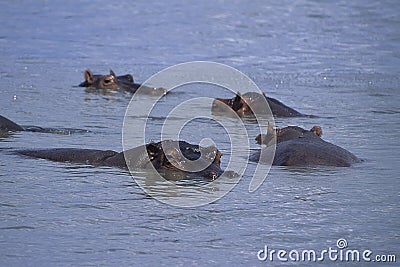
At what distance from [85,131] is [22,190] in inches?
90.3

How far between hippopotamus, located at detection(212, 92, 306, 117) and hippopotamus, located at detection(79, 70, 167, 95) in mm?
1229

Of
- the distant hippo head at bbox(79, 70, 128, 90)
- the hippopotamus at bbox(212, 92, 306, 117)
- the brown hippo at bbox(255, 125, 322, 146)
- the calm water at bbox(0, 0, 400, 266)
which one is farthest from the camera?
the distant hippo head at bbox(79, 70, 128, 90)

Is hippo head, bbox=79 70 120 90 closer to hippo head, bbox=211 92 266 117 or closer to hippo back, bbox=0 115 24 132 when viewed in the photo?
hippo head, bbox=211 92 266 117

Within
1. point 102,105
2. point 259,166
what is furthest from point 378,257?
point 102,105

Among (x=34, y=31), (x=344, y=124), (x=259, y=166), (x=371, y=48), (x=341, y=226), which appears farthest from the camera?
(x=34, y=31)

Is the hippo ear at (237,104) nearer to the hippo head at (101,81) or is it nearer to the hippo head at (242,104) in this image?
the hippo head at (242,104)

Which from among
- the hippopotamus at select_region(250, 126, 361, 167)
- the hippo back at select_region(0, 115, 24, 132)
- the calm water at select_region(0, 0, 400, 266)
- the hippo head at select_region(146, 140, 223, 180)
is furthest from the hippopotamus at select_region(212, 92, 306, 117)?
the hippo head at select_region(146, 140, 223, 180)

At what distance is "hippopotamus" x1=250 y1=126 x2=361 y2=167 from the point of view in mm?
7059

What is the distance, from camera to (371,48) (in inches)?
581

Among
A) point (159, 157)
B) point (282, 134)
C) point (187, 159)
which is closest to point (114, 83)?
point (282, 134)

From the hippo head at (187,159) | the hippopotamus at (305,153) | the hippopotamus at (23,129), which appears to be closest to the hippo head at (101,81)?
the hippopotamus at (23,129)

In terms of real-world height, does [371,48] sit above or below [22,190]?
above

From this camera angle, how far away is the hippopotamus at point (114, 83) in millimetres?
11039

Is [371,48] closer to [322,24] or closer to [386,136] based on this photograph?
[322,24]
